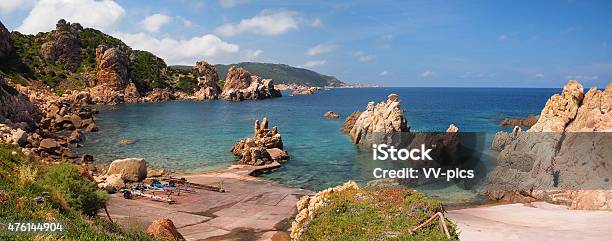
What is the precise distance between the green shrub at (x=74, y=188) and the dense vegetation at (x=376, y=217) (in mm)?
9883

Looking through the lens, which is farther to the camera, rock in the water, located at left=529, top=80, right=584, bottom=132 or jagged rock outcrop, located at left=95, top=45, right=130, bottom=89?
jagged rock outcrop, located at left=95, top=45, right=130, bottom=89

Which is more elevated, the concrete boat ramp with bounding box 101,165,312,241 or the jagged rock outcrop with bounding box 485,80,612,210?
the jagged rock outcrop with bounding box 485,80,612,210

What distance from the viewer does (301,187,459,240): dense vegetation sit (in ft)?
55.9

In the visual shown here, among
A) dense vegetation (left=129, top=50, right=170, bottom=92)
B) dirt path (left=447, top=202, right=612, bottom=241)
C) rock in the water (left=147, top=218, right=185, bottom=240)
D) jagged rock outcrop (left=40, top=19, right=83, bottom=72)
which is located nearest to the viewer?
Answer: rock in the water (left=147, top=218, right=185, bottom=240)

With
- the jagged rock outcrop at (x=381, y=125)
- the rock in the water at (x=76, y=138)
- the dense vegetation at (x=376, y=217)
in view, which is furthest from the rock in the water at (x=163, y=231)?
the rock in the water at (x=76, y=138)

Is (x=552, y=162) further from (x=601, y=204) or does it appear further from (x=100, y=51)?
(x=100, y=51)

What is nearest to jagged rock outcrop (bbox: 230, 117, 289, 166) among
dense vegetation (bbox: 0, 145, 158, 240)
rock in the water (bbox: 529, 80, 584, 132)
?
dense vegetation (bbox: 0, 145, 158, 240)

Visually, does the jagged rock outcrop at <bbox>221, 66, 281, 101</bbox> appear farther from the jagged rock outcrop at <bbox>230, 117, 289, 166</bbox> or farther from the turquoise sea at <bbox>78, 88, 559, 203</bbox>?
the jagged rock outcrop at <bbox>230, 117, 289, 166</bbox>

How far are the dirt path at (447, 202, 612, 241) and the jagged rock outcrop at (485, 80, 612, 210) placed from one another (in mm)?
2106

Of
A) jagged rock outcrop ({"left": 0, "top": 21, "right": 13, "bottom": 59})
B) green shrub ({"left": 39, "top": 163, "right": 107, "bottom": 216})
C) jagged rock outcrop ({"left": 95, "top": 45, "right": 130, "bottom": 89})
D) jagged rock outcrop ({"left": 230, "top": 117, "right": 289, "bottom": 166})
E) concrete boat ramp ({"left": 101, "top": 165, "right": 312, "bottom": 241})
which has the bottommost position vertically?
concrete boat ramp ({"left": 101, "top": 165, "right": 312, "bottom": 241})

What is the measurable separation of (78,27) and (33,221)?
647 ft

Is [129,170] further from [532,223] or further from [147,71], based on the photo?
[147,71]

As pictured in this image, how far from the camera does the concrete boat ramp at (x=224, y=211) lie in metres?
24.5

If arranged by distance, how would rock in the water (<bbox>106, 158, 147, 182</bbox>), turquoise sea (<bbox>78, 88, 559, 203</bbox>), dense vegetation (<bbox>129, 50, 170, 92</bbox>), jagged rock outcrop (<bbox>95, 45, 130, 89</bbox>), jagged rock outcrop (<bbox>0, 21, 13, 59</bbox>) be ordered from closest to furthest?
rock in the water (<bbox>106, 158, 147, 182</bbox>) < turquoise sea (<bbox>78, 88, 559, 203</bbox>) < jagged rock outcrop (<bbox>0, 21, 13, 59</bbox>) < jagged rock outcrop (<bbox>95, 45, 130, 89</bbox>) < dense vegetation (<bbox>129, 50, 170, 92</bbox>)
